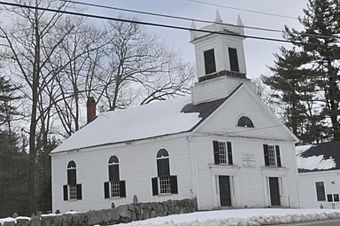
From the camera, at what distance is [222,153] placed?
30141 millimetres

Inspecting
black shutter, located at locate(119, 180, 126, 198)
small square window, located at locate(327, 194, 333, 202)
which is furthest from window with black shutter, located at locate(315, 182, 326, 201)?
black shutter, located at locate(119, 180, 126, 198)

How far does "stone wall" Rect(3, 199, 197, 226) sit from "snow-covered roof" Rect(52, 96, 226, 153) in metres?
5.62

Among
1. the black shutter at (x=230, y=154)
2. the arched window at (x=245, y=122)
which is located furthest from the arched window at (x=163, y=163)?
the arched window at (x=245, y=122)

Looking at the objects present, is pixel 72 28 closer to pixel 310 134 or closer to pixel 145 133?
pixel 145 133

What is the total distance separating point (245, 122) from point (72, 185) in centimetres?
1139

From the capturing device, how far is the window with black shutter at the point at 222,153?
29.6m

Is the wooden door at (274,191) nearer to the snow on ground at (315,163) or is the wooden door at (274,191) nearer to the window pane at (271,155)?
the window pane at (271,155)

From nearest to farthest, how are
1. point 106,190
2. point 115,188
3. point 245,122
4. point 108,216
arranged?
point 108,216 < point 245,122 < point 115,188 < point 106,190

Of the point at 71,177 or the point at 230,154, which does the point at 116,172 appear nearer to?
the point at 71,177

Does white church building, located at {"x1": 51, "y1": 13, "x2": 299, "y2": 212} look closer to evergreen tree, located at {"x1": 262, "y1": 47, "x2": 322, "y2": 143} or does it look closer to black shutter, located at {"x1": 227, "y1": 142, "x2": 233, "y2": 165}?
black shutter, located at {"x1": 227, "y1": 142, "x2": 233, "y2": 165}

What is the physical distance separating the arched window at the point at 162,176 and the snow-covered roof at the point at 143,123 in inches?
45.1

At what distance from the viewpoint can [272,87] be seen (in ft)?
190

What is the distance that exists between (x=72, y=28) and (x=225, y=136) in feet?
53.0

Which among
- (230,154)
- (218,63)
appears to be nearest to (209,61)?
(218,63)
